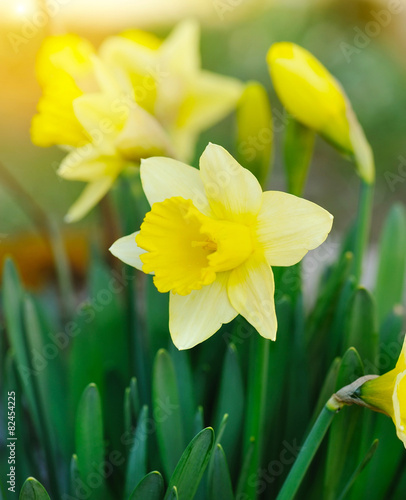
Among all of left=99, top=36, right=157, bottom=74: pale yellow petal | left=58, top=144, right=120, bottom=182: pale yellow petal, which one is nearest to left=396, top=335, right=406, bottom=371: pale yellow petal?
left=58, top=144, right=120, bottom=182: pale yellow petal

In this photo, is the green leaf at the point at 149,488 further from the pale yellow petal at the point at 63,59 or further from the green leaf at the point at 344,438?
the pale yellow petal at the point at 63,59

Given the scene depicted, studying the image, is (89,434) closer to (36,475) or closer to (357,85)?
(36,475)

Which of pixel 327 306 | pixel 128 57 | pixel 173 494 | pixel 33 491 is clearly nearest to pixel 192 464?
pixel 173 494

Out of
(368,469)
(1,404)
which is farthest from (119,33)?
(368,469)

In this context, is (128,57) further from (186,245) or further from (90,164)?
(186,245)

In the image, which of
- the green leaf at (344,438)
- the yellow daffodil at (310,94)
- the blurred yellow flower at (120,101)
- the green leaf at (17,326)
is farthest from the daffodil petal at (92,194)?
the green leaf at (344,438)

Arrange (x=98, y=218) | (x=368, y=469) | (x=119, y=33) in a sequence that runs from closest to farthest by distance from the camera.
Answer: (x=368, y=469)
(x=119, y=33)
(x=98, y=218)
